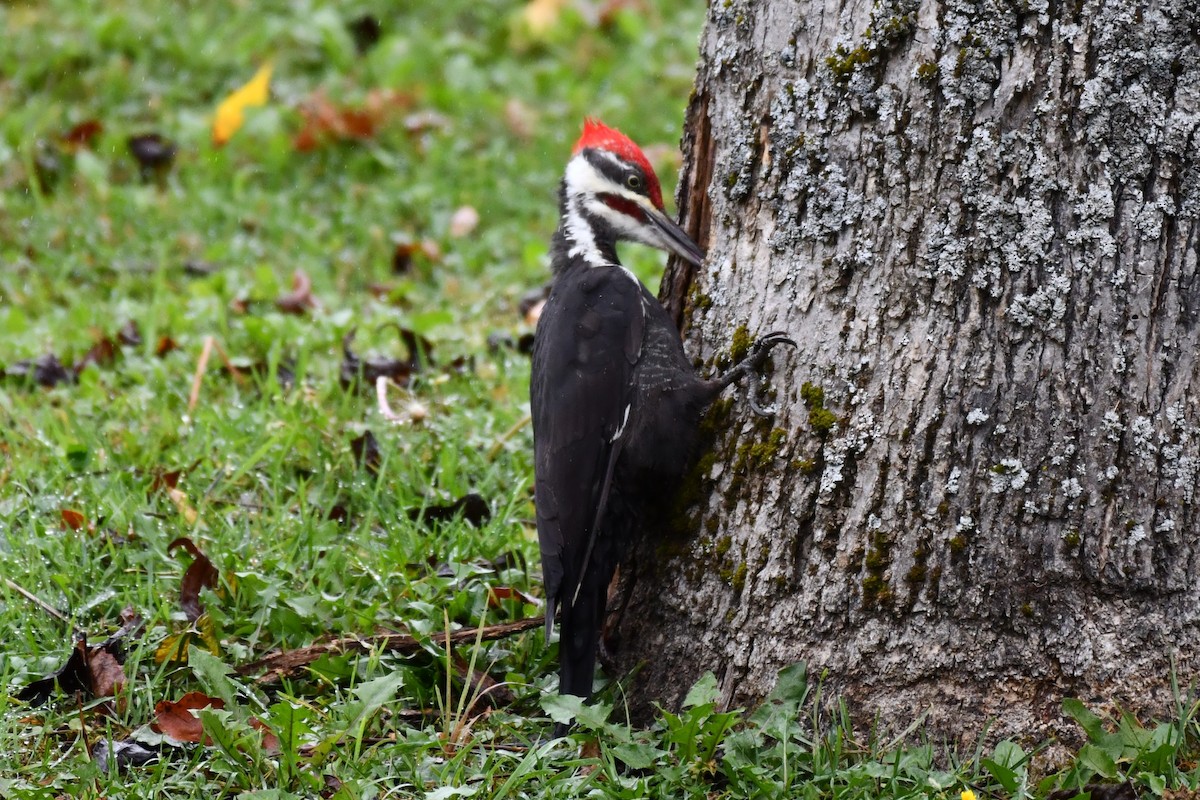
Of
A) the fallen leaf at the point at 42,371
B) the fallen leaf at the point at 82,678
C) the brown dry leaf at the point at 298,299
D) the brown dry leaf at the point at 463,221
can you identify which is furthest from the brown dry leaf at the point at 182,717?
the brown dry leaf at the point at 463,221

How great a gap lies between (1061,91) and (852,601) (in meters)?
1.07

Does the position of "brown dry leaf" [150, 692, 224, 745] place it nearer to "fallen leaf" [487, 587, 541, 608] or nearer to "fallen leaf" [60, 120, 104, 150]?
"fallen leaf" [487, 587, 541, 608]

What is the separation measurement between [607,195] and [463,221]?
2.69 meters

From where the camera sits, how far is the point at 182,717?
107 inches

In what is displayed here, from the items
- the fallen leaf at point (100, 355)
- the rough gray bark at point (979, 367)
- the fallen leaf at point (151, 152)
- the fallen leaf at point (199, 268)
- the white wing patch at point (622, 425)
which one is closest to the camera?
the rough gray bark at point (979, 367)

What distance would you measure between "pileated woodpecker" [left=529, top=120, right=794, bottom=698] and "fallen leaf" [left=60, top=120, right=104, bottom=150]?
13.2 ft

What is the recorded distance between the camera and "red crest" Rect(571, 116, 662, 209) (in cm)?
348

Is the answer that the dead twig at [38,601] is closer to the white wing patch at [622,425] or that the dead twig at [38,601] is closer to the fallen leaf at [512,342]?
the white wing patch at [622,425]

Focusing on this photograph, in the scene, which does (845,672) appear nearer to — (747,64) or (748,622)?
(748,622)

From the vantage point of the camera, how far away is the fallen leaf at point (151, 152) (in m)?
6.46

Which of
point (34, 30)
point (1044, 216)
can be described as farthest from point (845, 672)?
point (34, 30)

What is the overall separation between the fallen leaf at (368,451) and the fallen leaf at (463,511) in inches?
10.9

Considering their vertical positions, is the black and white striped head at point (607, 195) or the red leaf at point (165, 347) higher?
the black and white striped head at point (607, 195)

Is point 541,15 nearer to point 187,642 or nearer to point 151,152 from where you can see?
point 151,152
